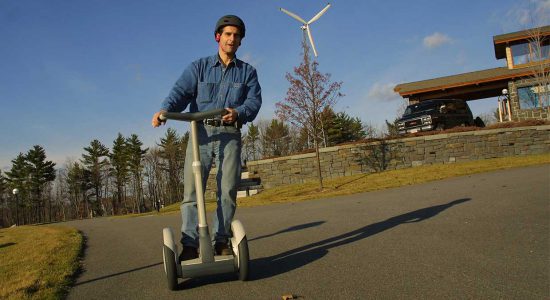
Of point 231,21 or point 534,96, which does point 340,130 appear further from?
point 231,21

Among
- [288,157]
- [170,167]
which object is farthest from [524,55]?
[170,167]

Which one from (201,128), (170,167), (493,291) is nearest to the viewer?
(493,291)

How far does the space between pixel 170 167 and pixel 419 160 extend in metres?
57.4

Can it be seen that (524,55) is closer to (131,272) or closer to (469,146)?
(469,146)

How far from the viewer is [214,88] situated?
3.78m

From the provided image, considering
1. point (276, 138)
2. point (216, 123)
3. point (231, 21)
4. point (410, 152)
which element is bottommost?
point (410, 152)

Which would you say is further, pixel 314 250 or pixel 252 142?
pixel 252 142

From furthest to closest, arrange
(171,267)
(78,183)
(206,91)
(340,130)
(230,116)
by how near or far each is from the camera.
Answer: (78,183), (340,130), (206,91), (230,116), (171,267)

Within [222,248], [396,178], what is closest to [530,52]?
[396,178]

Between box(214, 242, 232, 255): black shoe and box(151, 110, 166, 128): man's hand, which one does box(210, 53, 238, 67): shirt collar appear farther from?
box(214, 242, 232, 255): black shoe

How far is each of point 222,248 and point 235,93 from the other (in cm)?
140

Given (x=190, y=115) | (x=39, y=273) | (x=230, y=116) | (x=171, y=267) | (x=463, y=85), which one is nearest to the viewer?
(x=171, y=267)

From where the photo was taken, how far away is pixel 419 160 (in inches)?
754

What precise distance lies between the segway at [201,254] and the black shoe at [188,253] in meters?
0.08
